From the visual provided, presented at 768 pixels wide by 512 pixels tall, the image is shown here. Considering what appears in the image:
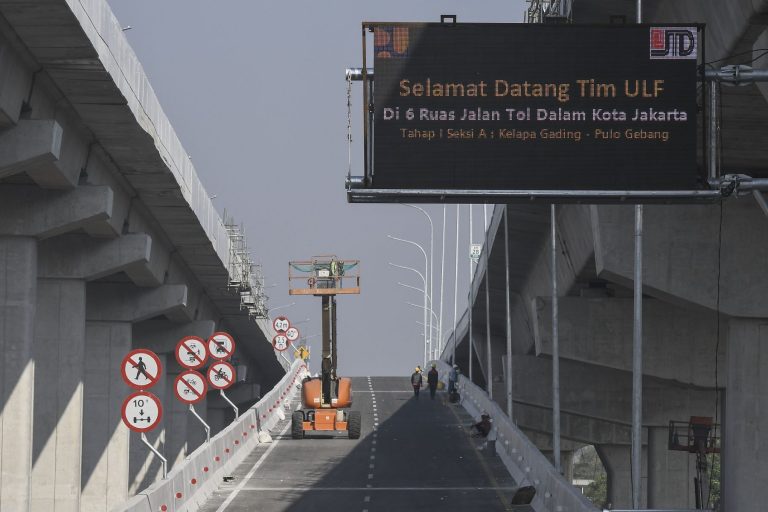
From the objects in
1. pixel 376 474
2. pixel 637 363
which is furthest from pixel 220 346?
pixel 637 363

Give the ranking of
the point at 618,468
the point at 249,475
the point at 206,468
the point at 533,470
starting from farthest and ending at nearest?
the point at 618,468 < the point at 249,475 < the point at 206,468 < the point at 533,470

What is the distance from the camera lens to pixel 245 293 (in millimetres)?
64125

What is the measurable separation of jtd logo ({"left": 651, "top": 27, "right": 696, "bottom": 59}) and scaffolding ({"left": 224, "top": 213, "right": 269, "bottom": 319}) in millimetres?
34384

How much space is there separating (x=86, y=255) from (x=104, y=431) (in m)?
8.45

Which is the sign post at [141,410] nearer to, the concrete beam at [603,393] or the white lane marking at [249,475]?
the white lane marking at [249,475]

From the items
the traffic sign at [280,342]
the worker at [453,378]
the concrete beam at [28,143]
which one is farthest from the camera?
the traffic sign at [280,342]

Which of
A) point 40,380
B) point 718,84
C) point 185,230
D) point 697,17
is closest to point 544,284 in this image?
point 185,230

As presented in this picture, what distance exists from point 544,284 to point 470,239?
36208 mm

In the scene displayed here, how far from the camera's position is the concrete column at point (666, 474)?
59.0 meters

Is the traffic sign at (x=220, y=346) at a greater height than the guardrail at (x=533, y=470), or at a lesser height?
greater

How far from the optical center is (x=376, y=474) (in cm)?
3988

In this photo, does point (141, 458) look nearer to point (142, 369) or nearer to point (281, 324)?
point (281, 324)

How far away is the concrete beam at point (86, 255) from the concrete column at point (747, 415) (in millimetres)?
15825

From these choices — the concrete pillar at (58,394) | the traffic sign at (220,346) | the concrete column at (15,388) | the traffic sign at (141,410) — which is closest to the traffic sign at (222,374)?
the traffic sign at (220,346)
